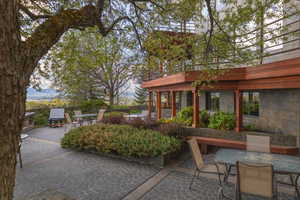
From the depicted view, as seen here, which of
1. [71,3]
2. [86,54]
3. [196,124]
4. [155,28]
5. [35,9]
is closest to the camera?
[35,9]

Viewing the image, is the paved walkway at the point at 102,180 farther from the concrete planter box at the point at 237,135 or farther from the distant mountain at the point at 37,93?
the distant mountain at the point at 37,93

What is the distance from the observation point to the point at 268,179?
2.59m

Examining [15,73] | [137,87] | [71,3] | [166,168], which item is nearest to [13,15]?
[15,73]

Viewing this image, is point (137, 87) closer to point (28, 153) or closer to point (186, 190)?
point (28, 153)

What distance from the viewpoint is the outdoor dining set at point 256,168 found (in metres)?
2.61

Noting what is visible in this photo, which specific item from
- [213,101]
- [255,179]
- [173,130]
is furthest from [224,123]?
[255,179]

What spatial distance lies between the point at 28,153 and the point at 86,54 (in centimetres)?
466

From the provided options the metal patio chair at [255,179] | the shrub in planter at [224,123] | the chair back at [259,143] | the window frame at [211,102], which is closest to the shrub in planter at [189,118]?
the shrub in planter at [224,123]

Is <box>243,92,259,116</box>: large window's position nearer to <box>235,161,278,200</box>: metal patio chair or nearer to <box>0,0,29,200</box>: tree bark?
<box>235,161,278,200</box>: metal patio chair

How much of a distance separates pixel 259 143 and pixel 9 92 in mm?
4816

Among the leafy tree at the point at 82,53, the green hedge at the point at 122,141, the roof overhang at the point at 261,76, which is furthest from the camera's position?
the green hedge at the point at 122,141

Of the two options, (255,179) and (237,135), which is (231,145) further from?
(255,179)

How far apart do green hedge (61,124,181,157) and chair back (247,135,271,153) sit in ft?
6.88

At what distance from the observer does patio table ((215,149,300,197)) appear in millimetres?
2920
